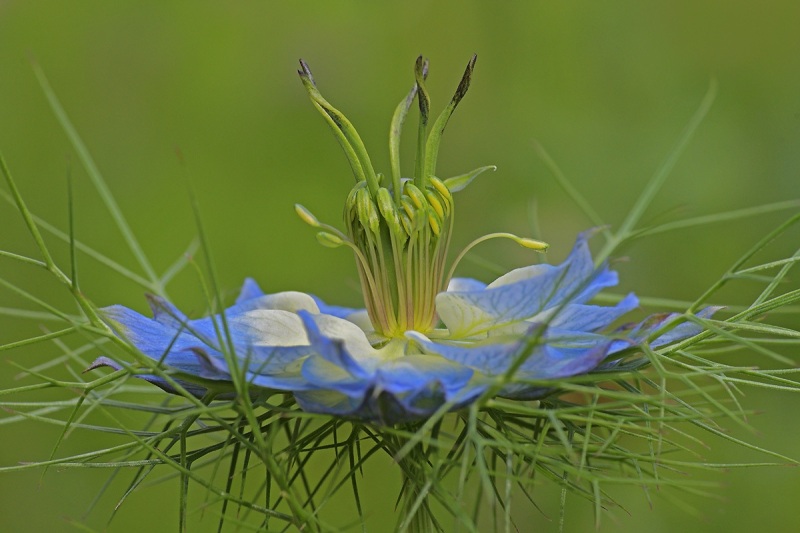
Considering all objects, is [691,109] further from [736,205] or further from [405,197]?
[405,197]

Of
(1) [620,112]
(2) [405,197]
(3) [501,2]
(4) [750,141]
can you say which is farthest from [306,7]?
(2) [405,197]

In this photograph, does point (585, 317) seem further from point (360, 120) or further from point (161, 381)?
point (360, 120)

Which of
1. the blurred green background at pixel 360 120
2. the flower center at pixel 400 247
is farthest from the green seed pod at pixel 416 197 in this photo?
the blurred green background at pixel 360 120

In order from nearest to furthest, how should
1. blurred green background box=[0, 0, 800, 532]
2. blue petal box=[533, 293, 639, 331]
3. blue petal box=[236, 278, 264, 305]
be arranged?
blue petal box=[533, 293, 639, 331] < blue petal box=[236, 278, 264, 305] < blurred green background box=[0, 0, 800, 532]

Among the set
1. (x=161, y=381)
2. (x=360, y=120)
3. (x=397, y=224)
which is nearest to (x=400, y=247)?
(x=397, y=224)

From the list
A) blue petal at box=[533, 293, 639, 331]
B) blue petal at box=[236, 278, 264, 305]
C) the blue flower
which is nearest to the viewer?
the blue flower

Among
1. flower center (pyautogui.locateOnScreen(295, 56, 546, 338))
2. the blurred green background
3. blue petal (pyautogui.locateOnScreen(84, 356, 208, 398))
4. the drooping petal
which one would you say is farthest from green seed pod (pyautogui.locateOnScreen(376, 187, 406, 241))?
the blurred green background

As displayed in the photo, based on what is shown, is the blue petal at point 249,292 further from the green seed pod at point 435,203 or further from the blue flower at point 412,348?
the green seed pod at point 435,203

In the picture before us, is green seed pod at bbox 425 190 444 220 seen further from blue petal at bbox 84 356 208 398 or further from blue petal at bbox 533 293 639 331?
blue petal at bbox 84 356 208 398
